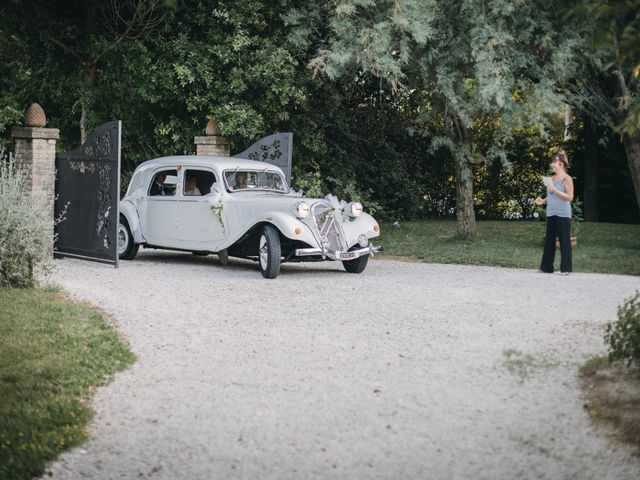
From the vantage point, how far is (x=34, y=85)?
810 inches

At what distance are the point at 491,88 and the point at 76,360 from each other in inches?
368

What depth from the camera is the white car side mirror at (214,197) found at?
43.2 ft

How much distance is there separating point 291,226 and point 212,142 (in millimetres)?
6075

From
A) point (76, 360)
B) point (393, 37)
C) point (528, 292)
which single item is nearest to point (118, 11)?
point (393, 37)

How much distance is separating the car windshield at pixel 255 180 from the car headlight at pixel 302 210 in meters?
1.49

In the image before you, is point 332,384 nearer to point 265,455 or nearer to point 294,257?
point 265,455

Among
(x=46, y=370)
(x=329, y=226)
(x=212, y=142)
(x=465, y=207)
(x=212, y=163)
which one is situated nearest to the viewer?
(x=46, y=370)

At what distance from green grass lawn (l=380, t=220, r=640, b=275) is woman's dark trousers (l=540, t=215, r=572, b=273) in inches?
38.9

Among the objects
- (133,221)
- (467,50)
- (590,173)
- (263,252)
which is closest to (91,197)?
(133,221)

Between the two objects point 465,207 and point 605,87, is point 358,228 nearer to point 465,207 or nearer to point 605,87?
point 465,207

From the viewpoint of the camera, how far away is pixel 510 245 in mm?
17234

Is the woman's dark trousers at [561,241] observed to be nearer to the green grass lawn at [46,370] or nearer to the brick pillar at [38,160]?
the green grass lawn at [46,370]

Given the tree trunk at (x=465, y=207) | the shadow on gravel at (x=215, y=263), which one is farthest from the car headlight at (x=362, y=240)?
the tree trunk at (x=465, y=207)

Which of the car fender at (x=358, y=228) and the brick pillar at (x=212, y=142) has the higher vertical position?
the brick pillar at (x=212, y=142)
